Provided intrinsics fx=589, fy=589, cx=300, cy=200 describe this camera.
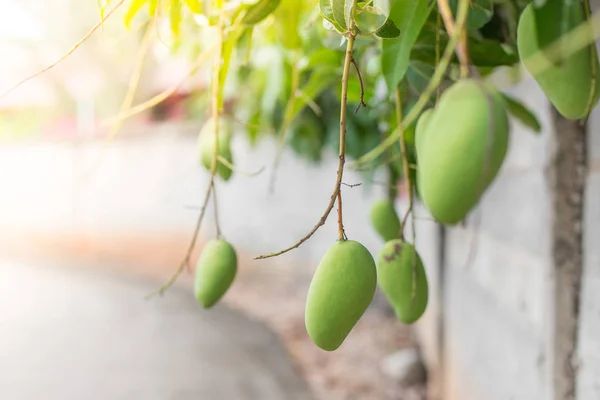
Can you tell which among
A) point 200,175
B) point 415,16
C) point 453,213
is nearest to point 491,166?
point 453,213

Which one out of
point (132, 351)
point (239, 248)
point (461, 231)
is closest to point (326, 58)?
point (461, 231)

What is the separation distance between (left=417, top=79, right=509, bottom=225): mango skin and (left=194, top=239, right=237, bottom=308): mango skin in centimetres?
19

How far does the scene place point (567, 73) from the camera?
21 cm

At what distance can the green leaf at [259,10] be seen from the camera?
0.35m

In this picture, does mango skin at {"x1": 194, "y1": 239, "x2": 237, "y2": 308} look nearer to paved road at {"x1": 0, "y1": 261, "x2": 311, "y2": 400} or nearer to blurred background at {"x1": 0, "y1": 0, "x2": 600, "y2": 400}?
blurred background at {"x1": 0, "y1": 0, "x2": 600, "y2": 400}

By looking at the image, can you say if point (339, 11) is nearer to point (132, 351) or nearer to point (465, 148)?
point (465, 148)

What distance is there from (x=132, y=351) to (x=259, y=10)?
1.92 meters

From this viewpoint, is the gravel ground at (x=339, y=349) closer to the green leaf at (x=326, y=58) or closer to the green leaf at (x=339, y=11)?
the green leaf at (x=326, y=58)

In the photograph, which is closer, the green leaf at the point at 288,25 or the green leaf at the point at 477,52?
the green leaf at the point at 477,52

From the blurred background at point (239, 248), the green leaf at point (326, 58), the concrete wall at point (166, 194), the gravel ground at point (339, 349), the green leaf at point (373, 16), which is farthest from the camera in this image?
the concrete wall at point (166, 194)

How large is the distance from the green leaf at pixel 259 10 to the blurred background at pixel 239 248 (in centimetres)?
9

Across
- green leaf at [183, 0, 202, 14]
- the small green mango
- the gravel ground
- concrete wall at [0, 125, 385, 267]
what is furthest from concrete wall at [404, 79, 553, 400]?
concrete wall at [0, 125, 385, 267]

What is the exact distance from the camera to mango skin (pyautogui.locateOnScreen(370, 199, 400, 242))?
0.40m

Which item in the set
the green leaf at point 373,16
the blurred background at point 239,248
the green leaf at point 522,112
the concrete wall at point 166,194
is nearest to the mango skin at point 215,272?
the blurred background at point 239,248
